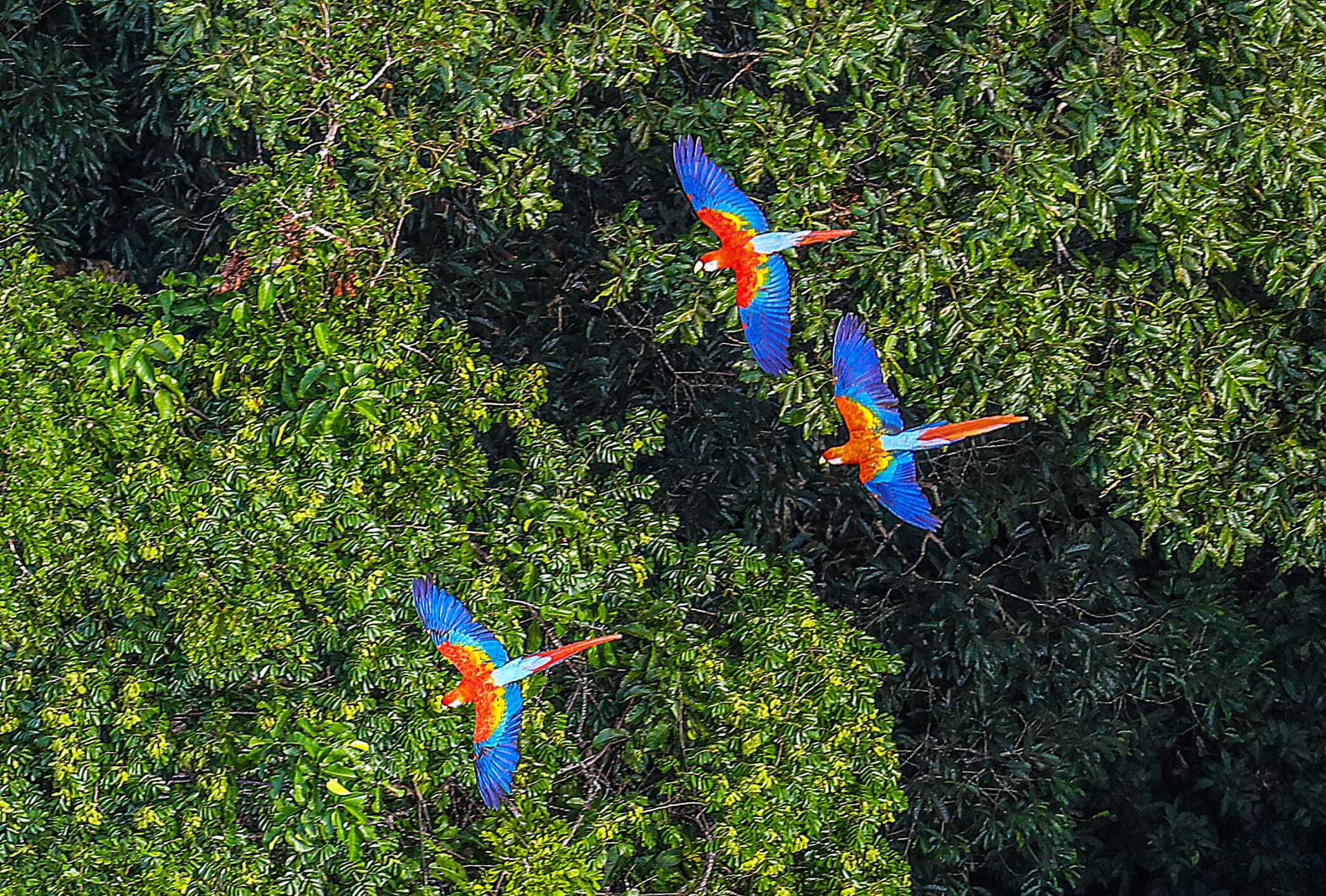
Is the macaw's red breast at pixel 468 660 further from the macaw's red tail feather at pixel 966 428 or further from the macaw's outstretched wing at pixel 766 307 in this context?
the macaw's red tail feather at pixel 966 428

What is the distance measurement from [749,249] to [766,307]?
0.59 ft

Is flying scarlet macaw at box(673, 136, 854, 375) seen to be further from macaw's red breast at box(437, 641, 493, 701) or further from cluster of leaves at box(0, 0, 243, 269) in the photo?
cluster of leaves at box(0, 0, 243, 269)

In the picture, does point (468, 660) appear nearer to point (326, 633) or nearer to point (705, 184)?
point (326, 633)

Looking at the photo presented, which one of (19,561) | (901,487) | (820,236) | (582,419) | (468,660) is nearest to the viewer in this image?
(468,660)

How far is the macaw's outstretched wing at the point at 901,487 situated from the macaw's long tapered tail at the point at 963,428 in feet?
0.37

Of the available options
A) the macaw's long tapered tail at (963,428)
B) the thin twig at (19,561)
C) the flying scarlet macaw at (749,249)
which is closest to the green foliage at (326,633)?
the thin twig at (19,561)

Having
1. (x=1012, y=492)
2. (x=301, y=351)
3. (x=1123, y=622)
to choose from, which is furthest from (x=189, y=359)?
(x=1123, y=622)

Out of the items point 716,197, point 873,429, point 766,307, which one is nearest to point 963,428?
point 873,429

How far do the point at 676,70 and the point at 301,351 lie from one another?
6.37ft

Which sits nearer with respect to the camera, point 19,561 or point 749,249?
point 19,561

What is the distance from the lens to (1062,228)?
12.6ft

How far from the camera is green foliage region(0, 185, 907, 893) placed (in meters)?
3.43

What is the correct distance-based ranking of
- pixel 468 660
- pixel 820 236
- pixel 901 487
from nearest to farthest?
pixel 468 660
pixel 820 236
pixel 901 487

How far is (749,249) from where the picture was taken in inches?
147
